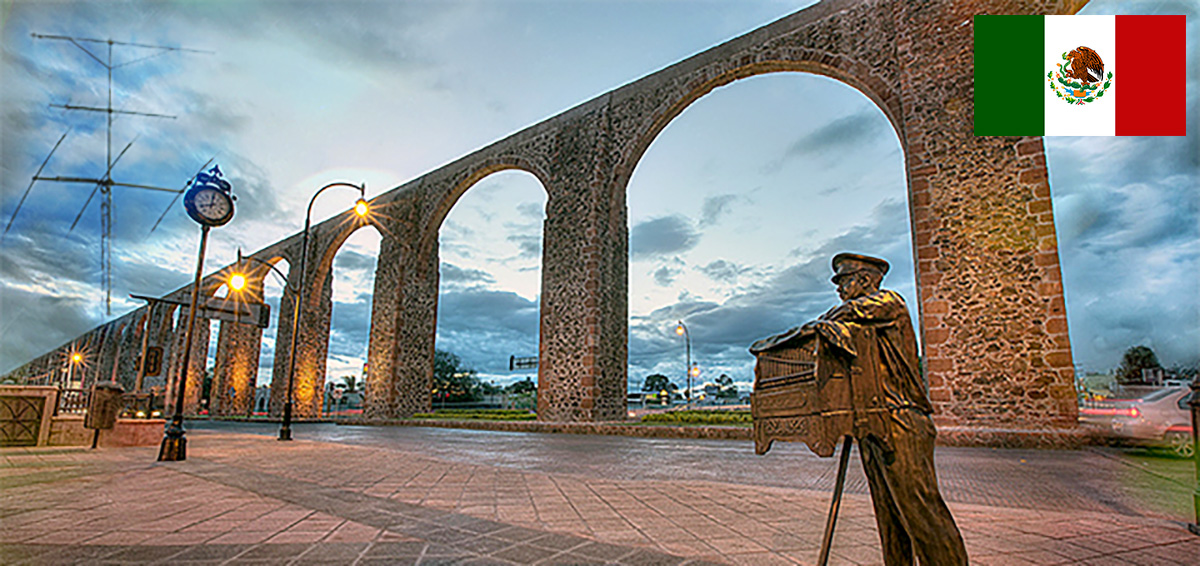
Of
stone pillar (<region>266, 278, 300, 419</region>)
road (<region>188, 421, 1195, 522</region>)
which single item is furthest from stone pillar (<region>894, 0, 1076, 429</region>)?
stone pillar (<region>266, 278, 300, 419</region>)

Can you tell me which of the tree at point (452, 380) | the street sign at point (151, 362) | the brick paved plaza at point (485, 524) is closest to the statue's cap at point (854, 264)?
the brick paved plaza at point (485, 524)

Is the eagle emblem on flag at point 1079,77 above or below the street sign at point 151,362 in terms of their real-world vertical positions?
above

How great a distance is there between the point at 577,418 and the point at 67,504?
1142 centimetres

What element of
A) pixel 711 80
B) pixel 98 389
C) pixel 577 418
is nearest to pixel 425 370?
pixel 577 418

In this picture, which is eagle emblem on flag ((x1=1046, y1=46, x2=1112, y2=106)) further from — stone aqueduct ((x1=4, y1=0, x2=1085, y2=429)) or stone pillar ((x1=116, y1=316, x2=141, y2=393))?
stone pillar ((x1=116, y1=316, x2=141, y2=393))

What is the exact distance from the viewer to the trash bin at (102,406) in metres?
8.46

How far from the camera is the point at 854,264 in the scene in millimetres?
2051

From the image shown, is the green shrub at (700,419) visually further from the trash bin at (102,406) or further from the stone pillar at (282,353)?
the stone pillar at (282,353)

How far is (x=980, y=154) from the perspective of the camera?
32.3 feet

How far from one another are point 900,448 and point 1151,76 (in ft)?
28.8

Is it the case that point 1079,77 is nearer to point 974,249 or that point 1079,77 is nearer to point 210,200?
point 974,249

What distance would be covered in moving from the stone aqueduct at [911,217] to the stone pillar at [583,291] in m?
0.05

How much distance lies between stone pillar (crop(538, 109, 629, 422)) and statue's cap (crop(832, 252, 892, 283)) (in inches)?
491

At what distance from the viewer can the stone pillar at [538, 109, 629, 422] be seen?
1456 cm
